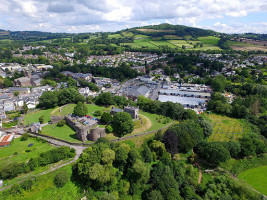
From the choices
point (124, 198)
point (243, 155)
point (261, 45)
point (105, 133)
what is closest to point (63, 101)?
point (105, 133)

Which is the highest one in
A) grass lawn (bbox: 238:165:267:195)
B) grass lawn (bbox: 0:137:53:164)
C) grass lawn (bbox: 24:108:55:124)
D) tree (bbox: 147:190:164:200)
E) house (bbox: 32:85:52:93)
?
house (bbox: 32:85:52:93)

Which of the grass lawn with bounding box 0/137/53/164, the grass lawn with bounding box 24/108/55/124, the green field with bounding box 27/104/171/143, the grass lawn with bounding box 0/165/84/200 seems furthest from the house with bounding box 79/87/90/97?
the grass lawn with bounding box 0/165/84/200

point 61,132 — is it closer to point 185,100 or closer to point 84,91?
point 84,91

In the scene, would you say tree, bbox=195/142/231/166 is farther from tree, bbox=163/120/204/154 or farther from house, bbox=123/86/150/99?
house, bbox=123/86/150/99

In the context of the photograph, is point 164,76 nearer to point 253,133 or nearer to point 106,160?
point 253,133

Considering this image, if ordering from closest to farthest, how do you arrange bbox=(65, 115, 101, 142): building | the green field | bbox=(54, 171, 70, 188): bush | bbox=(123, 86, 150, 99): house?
bbox=(54, 171, 70, 188): bush, bbox=(65, 115, 101, 142): building, the green field, bbox=(123, 86, 150, 99): house

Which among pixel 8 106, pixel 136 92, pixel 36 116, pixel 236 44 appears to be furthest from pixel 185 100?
pixel 236 44

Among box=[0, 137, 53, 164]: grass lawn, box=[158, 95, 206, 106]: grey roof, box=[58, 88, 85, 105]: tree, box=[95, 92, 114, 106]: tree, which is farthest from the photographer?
box=[158, 95, 206, 106]: grey roof

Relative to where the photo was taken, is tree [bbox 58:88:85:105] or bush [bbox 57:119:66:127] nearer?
bush [bbox 57:119:66:127]
